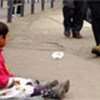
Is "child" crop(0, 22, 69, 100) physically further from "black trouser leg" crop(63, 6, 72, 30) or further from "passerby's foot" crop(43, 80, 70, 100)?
"black trouser leg" crop(63, 6, 72, 30)

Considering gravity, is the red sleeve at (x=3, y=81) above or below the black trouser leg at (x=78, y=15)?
above

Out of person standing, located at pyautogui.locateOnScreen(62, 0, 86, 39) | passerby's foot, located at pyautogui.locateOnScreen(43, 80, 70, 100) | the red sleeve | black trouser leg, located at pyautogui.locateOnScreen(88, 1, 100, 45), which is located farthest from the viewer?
person standing, located at pyautogui.locateOnScreen(62, 0, 86, 39)

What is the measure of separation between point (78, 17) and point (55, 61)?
2.95 m

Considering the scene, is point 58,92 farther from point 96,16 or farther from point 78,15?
point 78,15

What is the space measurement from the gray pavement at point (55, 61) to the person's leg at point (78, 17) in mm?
238

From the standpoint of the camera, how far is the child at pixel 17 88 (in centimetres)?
531

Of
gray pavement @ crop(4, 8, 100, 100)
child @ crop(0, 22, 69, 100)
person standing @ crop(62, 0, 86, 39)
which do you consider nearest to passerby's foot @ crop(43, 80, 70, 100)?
child @ crop(0, 22, 69, 100)

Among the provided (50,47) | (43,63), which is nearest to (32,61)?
(43,63)

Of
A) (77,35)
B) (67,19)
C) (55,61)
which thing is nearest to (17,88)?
(55,61)

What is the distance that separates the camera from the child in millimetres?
5309

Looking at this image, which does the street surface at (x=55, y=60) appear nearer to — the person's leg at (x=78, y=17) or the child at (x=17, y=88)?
the person's leg at (x=78, y=17)

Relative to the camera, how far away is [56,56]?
8594 millimetres

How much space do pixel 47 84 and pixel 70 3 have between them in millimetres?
4964

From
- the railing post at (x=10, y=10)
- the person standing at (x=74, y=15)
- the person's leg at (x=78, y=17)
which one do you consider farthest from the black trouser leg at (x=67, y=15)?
the railing post at (x=10, y=10)
